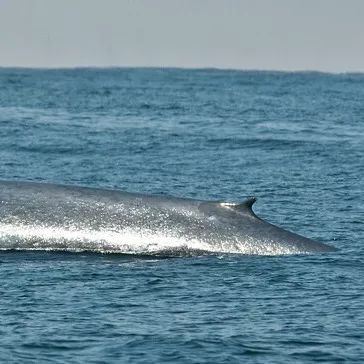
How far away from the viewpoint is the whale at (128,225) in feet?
66.4

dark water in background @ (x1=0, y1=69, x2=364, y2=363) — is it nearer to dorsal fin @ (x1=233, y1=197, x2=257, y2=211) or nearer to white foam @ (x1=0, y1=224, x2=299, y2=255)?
white foam @ (x1=0, y1=224, x2=299, y2=255)

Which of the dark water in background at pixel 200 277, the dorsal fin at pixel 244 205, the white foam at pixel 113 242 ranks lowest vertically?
the dark water in background at pixel 200 277

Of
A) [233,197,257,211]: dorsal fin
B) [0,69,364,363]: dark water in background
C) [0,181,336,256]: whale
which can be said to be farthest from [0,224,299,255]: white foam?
[233,197,257,211]: dorsal fin

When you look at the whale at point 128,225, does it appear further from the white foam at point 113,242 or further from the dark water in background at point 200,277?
the dark water in background at point 200,277

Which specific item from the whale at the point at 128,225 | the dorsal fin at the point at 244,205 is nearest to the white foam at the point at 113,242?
the whale at the point at 128,225

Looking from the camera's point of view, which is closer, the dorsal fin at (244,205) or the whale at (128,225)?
the whale at (128,225)

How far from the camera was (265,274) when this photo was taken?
63.4 ft

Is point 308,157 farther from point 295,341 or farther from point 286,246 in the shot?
point 295,341

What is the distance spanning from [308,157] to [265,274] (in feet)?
65.3

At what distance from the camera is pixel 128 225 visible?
20.5 m

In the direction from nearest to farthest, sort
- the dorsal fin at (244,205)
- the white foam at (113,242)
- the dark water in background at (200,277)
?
the dark water in background at (200,277)
the white foam at (113,242)
the dorsal fin at (244,205)

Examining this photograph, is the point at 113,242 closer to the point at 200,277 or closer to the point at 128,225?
the point at 128,225

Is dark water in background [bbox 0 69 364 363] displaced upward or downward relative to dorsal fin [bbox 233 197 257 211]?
downward

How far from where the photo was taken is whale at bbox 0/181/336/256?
66.4ft
